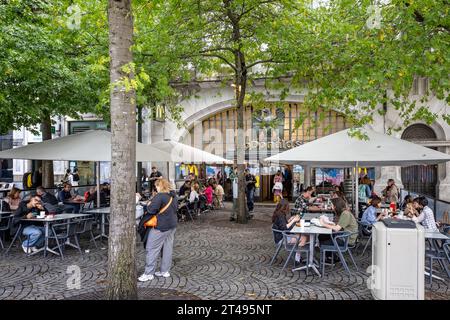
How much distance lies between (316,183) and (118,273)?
51.5ft

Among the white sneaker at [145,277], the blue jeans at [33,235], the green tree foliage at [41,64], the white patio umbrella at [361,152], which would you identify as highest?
the green tree foliage at [41,64]

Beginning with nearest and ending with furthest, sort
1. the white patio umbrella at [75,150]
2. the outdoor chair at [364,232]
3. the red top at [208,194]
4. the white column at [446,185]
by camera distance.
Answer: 1. the outdoor chair at [364,232]
2. the white patio umbrella at [75,150]
3. the red top at [208,194]
4. the white column at [446,185]

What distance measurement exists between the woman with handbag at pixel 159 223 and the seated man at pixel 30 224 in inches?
125

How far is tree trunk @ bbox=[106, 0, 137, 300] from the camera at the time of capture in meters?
4.97

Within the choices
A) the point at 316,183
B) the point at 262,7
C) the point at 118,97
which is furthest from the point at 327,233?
the point at 316,183

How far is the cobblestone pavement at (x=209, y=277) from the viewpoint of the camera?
19.9ft

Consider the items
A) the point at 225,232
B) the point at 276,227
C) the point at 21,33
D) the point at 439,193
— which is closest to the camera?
the point at 276,227

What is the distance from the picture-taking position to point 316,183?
19.5 m

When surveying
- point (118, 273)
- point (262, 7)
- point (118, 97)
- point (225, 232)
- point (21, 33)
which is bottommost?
point (225, 232)

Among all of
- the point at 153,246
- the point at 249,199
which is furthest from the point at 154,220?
the point at 249,199

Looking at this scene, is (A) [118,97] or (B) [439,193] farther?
(B) [439,193]

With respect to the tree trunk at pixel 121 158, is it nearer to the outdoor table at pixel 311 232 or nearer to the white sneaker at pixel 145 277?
the white sneaker at pixel 145 277

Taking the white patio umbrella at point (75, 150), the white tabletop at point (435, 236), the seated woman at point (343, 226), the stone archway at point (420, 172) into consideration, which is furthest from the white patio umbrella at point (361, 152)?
the stone archway at point (420, 172)
